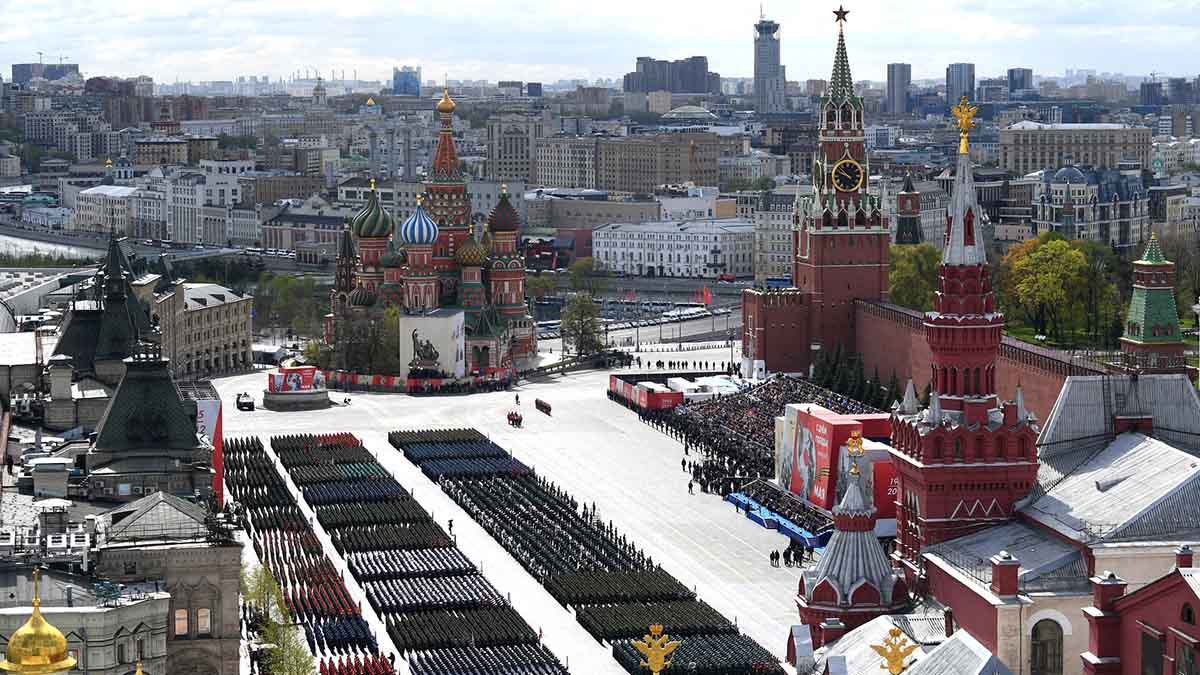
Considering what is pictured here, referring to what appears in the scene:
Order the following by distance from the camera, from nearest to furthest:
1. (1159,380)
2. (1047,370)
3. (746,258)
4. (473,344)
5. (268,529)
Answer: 1. (1159,380)
2. (268,529)
3. (1047,370)
4. (473,344)
5. (746,258)

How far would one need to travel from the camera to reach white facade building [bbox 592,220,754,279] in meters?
190

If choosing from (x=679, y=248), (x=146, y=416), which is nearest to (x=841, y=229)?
(x=146, y=416)

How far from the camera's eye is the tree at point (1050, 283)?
128 metres

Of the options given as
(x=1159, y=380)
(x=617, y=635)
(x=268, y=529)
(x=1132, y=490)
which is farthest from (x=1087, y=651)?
(x=268, y=529)

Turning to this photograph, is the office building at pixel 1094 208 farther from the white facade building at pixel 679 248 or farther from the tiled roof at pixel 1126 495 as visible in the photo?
the tiled roof at pixel 1126 495

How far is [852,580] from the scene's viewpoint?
5662 centimetres

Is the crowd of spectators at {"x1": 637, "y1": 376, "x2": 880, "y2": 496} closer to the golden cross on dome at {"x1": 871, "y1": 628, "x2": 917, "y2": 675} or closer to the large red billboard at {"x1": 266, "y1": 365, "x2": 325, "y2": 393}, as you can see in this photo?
the large red billboard at {"x1": 266, "y1": 365, "x2": 325, "y2": 393}

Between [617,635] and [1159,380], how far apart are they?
16.2 m

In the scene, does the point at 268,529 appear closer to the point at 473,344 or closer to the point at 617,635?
the point at 617,635

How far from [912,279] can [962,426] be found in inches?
2989

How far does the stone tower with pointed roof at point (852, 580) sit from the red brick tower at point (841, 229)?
62.0m

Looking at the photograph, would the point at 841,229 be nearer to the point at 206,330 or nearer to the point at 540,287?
the point at 206,330

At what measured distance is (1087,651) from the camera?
50.6m

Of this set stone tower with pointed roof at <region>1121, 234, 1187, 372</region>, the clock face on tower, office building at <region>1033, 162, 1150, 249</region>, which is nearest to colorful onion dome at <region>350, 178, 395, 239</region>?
the clock face on tower
